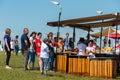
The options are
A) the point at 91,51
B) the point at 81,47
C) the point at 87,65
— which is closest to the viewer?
the point at 87,65

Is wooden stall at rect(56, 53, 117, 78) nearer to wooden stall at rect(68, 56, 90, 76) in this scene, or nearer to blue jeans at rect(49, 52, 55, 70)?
wooden stall at rect(68, 56, 90, 76)

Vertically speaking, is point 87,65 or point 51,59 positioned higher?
point 51,59

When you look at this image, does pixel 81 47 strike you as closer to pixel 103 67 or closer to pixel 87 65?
pixel 87 65

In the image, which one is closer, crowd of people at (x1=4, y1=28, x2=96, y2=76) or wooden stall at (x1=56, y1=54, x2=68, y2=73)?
crowd of people at (x1=4, y1=28, x2=96, y2=76)

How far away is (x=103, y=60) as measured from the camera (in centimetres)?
1655

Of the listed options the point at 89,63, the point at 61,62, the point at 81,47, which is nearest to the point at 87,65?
the point at 89,63

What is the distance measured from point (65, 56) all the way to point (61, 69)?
0.66 m

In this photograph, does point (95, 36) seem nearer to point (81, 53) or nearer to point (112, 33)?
point (112, 33)

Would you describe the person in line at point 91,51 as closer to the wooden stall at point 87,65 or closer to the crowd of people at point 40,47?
the crowd of people at point 40,47

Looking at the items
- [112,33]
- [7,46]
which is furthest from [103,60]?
[112,33]

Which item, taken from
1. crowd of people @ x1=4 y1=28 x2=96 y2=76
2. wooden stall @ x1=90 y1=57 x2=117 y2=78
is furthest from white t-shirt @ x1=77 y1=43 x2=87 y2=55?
wooden stall @ x1=90 y1=57 x2=117 y2=78

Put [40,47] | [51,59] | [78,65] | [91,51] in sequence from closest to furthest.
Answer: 1. [40,47]
2. [91,51]
3. [78,65]
4. [51,59]

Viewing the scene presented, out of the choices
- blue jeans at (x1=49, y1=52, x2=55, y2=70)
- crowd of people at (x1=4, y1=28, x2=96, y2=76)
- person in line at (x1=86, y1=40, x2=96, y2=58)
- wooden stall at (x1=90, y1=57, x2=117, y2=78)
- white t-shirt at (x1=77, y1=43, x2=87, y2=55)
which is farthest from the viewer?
blue jeans at (x1=49, y1=52, x2=55, y2=70)

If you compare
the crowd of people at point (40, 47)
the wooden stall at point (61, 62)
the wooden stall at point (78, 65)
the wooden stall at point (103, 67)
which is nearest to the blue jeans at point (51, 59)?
the crowd of people at point (40, 47)
